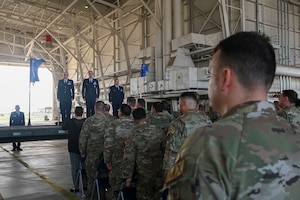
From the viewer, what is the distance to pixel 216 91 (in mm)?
984

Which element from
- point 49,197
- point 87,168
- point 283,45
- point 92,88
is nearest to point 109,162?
point 87,168

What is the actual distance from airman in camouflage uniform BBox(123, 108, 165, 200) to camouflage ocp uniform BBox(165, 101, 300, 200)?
2.47 metres

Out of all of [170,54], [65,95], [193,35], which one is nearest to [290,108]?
[65,95]

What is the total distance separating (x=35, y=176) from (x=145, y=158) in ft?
14.1

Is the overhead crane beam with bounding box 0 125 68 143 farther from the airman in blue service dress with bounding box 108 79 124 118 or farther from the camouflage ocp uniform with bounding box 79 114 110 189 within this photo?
the airman in blue service dress with bounding box 108 79 124 118

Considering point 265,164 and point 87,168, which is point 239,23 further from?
point 265,164

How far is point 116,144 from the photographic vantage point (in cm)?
399

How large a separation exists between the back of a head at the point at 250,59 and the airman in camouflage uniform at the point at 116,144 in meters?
3.12

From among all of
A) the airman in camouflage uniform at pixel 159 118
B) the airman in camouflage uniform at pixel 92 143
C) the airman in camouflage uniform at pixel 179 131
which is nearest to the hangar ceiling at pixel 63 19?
the airman in camouflage uniform at pixel 159 118

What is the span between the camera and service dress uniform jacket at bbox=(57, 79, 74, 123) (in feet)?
28.6

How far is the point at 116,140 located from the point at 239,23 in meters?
8.92

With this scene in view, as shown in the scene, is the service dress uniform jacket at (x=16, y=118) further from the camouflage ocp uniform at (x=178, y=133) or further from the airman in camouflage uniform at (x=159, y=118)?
the camouflage ocp uniform at (x=178, y=133)

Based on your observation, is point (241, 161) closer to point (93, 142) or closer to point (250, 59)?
point (250, 59)

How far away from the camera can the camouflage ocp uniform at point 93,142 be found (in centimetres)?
453
